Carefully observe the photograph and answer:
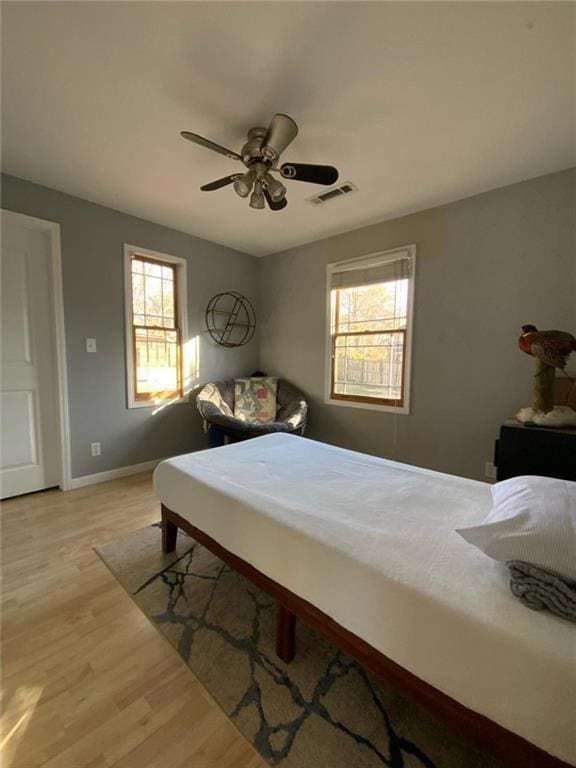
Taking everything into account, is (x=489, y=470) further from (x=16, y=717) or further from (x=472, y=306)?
(x=16, y=717)

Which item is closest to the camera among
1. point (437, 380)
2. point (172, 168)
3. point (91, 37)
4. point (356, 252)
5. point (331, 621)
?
point (331, 621)

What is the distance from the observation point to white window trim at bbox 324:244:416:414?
2941 millimetres

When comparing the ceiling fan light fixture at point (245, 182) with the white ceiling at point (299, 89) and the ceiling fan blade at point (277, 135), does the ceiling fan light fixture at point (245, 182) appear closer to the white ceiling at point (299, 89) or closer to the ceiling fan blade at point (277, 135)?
the ceiling fan blade at point (277, 135)

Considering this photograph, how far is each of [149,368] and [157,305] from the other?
2.21 ft

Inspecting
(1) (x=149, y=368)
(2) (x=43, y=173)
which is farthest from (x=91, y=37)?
(1) (x=149, y=368)

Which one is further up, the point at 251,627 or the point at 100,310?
the point at 100,310

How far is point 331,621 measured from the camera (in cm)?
105

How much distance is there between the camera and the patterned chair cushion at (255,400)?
3.74m

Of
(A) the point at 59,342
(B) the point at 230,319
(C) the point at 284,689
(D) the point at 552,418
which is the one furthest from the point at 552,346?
(A) the point at 59,342

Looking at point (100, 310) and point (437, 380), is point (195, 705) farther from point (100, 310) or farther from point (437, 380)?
point (100, 310)

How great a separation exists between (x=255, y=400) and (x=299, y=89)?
2804 mm

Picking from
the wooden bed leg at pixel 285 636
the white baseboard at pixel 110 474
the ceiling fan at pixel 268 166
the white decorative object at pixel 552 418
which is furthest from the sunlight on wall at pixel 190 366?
the white decorative object at pixel 552 418

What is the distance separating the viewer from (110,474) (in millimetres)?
3041

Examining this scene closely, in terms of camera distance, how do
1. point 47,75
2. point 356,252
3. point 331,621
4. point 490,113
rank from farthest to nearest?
point 356,252, point 490,113, point 47,75, point 331,621
